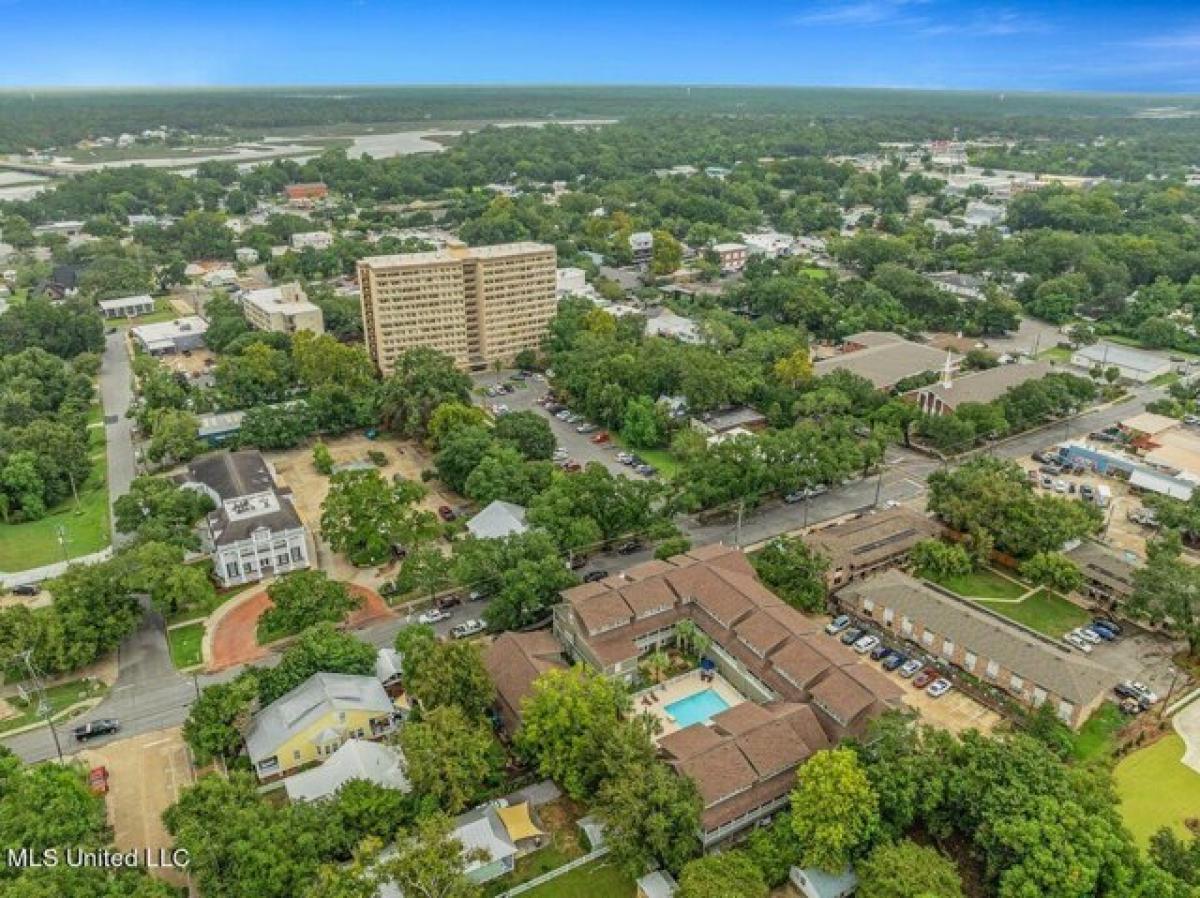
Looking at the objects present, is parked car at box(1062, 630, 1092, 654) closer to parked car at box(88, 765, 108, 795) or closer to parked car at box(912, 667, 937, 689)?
parked car at box(912, 667, 937, 689)

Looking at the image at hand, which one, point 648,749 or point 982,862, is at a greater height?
point 648,749

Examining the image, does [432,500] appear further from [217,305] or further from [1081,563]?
[217,305]

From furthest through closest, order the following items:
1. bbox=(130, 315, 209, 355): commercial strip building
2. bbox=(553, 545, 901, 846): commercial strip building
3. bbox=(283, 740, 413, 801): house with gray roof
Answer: bbox=(130, 315, 209, 355): commercial strip building
bbox=(283, 740, 413, 801): house with gray roof
bbox=(553, 545, 901, 846): commercial strip building

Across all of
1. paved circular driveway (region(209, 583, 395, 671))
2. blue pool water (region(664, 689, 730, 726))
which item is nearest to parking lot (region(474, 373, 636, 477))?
paved circular driveway (region(209, 583, 395, 671))

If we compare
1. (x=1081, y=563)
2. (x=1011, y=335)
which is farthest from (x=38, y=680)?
(x=1011, y=335)

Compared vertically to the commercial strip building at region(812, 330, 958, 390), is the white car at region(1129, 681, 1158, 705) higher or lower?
lower
